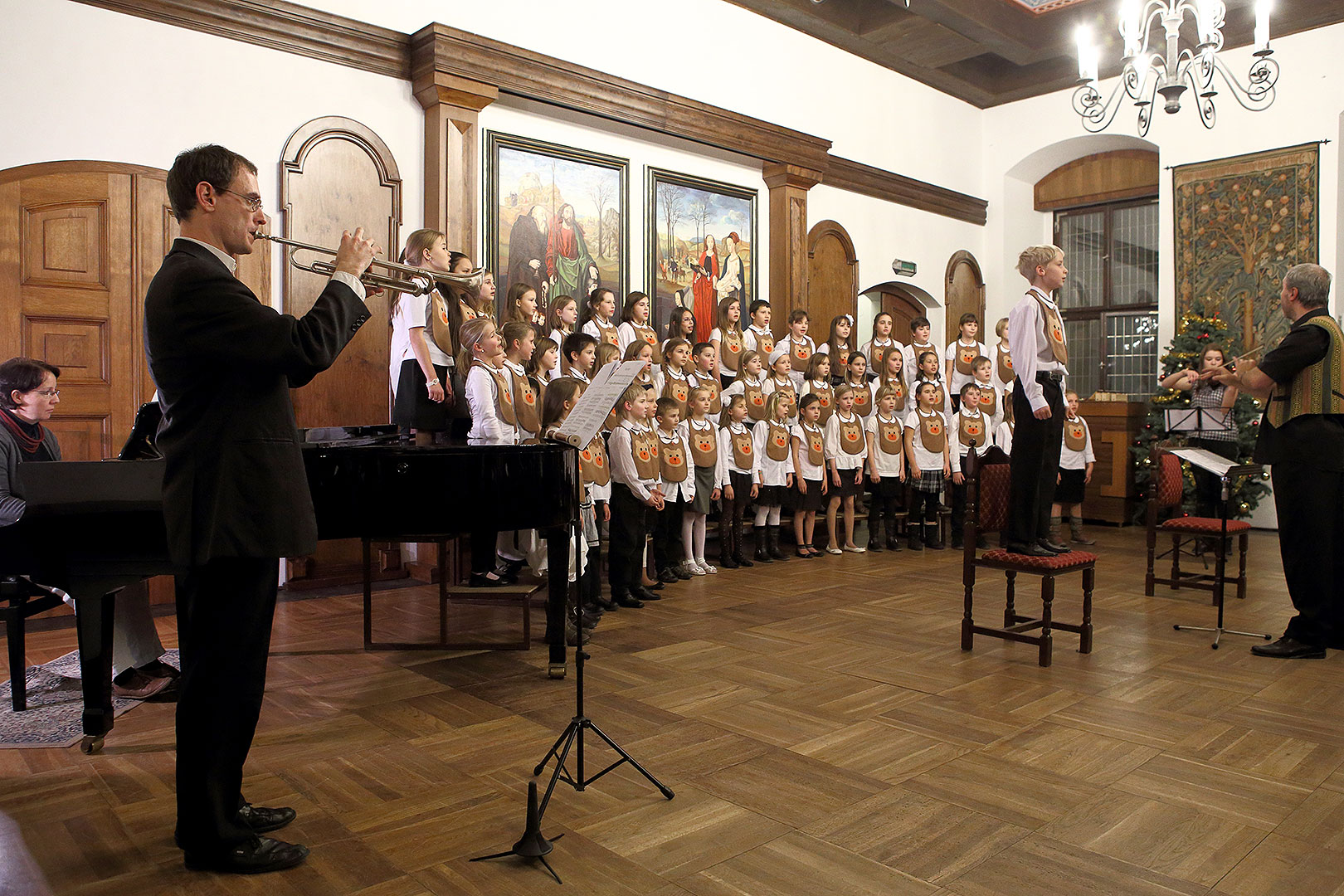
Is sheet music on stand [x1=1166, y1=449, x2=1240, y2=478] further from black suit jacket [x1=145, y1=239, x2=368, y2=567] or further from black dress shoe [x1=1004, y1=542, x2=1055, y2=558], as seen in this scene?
black suit jacket [x1=145, y1=239, x2=368, y2=567]

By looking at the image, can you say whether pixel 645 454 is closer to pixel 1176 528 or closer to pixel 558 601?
pixel 558 601

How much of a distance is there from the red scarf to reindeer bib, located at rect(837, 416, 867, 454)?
5580mm

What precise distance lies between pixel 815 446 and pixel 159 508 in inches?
210

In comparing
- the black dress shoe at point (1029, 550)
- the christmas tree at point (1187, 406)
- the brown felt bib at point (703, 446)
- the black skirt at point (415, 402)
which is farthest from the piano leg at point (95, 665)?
the christmas tree at point (1187, 406)

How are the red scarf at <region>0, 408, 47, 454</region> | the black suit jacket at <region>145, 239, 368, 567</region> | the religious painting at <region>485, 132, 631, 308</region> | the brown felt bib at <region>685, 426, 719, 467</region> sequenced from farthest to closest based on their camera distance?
the religious painting at <region>485, 132, 631, 308</region>
the brown felt bib at <region>685, 426, 719, 467</region>
the red scarf at <region>0, 408, 47, 454</region>
the black suit jacket at <region>145, 239, 368, 567</region>

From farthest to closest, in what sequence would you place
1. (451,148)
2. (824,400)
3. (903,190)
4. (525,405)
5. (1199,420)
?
1. (903,190)
2. (824,400)
3. (451,148)
4. (525,405)
5. (1199,420)

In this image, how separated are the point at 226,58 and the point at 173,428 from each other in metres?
4.41

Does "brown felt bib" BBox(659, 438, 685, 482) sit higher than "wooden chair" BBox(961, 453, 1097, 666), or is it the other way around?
"brown felt bib" BBox(659, 438, 685, 482)

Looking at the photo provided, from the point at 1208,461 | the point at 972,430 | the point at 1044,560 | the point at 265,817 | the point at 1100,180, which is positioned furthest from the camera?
the point at 1100,180

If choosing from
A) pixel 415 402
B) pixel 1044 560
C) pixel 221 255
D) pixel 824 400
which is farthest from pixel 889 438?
pixel 221 255

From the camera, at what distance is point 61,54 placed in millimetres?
5258

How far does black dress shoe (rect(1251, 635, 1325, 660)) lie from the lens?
14.9ft

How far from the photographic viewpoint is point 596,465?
5.81 m

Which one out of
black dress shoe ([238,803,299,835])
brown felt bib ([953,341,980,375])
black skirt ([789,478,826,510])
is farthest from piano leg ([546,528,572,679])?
brown felt bib ([953,341,980,375])
